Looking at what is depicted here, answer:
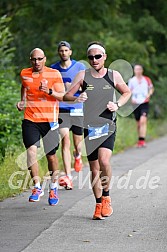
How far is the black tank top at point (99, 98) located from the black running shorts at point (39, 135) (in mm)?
1217

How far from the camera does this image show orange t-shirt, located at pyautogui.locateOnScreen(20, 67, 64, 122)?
10766mm

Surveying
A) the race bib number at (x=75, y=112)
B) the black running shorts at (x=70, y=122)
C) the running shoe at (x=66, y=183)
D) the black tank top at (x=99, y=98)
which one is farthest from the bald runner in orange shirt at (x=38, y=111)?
the race bib number at (x=75, y=112)

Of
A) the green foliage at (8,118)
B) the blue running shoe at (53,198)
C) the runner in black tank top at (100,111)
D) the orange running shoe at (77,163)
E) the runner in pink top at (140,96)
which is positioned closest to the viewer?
the runner in black tank top at (100,111)

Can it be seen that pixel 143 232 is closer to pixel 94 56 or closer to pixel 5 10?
pixel 94 56

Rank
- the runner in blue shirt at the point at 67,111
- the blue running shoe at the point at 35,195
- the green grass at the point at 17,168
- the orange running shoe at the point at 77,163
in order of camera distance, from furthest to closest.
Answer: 1. the orange running shoe at the point at 77,163
2. the runner in blue shirt at the point at 67,111
3. the green grass at the point at 17,168
4. the blue running shoe at the point at 35,195

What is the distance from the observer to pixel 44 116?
10.8m

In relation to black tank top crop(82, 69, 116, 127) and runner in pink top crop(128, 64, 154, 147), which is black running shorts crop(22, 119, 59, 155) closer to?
black tank top crop(82, 69, 116, 127)

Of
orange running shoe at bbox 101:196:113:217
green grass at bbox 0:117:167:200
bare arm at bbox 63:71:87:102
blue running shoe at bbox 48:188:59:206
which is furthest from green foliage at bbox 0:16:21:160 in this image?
orange running shoe at bbox 101:196:113:217

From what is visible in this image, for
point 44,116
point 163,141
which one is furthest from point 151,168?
point 163,141

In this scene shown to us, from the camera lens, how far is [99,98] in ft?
31.8

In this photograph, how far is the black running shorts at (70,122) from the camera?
12.7 metres

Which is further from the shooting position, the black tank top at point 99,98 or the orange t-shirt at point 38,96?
the orange t-shirt at point 38,96

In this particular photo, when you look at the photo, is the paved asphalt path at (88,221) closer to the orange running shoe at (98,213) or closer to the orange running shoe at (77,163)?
the orange running shoe at (98,213)

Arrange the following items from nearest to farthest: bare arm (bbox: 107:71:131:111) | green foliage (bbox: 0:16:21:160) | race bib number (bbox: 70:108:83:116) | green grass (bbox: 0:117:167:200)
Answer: bare arm (bbox: 107:71:131:111)
green grass (bbox: 0:117:167:200)
race bib number (bbox: 70:108:83:116)
green foliage (bbox: 0:16:21:160)
